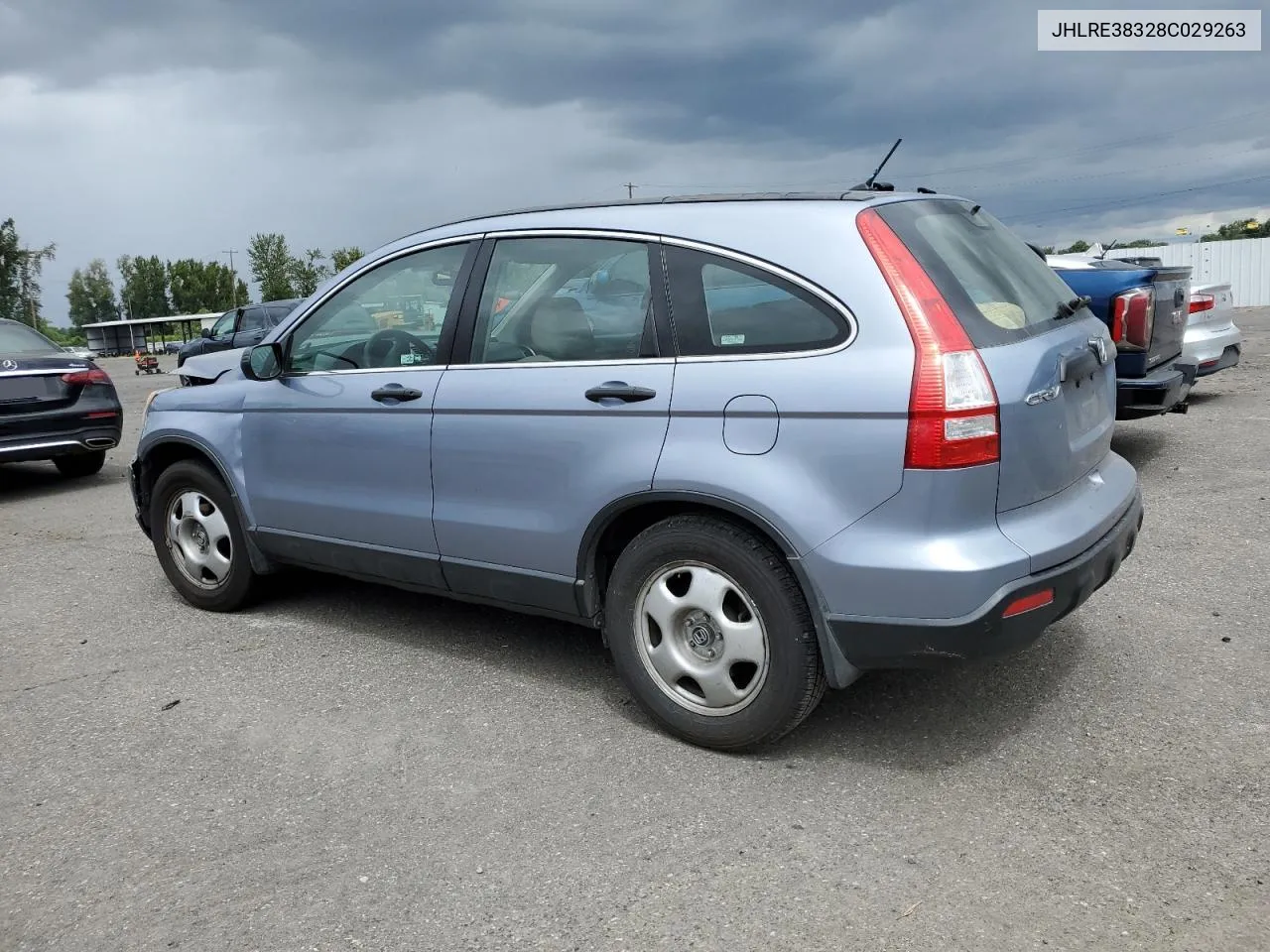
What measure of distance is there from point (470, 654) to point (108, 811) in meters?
1.59

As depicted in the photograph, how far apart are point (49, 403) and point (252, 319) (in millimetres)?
14661

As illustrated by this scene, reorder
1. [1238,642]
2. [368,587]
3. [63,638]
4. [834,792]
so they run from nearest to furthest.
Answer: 1. [834,792]
2. [1238,642]
3. [63,638]
4. [368,587]

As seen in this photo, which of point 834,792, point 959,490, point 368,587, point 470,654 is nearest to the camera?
point 959,490

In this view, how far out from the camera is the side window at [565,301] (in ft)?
11.9

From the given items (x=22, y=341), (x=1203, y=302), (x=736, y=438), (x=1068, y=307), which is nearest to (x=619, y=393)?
(x=736, y=438)

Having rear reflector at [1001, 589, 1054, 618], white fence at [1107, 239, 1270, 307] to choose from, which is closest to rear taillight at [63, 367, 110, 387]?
rear reflector at [1001, 589, 1054, 618]

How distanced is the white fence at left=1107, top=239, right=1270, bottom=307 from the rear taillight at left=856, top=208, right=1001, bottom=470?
39917mm

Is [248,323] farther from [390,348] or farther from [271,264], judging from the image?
[271,264]

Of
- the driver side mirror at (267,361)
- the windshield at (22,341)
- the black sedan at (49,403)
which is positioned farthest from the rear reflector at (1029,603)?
the windshield at (22,341)

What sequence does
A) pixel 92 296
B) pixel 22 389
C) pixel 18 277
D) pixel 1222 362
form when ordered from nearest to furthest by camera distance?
1. pixel 22 389
2. pixel 1222 362
3. pixel 18 277
4. pixel 92 296

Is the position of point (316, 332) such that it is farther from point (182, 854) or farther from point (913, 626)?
point (913, 626)

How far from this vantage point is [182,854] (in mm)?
3035

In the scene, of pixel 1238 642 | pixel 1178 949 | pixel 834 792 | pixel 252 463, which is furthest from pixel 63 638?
pixel 1238 642

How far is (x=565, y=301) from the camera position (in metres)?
3.83
